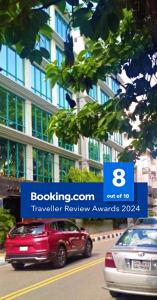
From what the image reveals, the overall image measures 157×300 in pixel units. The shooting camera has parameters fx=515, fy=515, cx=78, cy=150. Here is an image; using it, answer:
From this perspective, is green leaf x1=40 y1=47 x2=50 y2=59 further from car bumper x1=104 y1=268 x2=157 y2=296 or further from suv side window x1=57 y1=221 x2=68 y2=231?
suv side window x1=57 y1=221 x2=68 y2=231

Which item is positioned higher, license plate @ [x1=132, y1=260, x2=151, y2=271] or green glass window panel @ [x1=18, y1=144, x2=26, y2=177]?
green glass window panel @ [x1=18, y1=144, x2=26, y2=177]

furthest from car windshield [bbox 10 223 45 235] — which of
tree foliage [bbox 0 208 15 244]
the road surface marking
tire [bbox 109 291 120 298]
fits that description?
tire [bbox 109 291 120 298]

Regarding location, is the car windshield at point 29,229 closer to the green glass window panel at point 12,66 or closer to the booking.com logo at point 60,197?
the booking.com logo at point 60,197

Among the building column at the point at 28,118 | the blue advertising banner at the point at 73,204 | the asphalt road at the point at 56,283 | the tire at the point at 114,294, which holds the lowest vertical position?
the asphalt road at the point at 56,283

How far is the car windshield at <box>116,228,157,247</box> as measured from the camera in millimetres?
9805

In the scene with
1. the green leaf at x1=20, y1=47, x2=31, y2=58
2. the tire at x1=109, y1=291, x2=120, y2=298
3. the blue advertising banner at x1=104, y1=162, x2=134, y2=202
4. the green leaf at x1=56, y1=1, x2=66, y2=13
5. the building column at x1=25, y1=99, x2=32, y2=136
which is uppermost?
the building column at x1=25, y1=99, x2=32, y2=136

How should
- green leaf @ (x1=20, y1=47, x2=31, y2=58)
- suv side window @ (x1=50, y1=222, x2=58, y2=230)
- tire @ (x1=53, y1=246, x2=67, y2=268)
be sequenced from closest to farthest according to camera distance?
1. green leaf @ (x1=20, y1=47, x2=31, y2=58)
2. tire @ (x1=53, y1=246, x2=67, y2=268)
3. suv side window @ (x1=50, y1=222, x2=58, y2=230)

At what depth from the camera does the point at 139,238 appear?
10.1m

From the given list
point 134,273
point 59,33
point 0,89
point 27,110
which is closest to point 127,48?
point 134,273

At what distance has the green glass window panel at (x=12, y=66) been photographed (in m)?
31.4

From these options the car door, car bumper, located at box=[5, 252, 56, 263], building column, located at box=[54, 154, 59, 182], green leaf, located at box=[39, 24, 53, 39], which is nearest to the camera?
green leaf, located at box=[39, 24, 53, 39]

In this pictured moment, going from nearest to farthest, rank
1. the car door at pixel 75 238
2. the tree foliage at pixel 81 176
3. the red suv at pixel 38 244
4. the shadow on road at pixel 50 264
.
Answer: the red suv at pixel 38 244 → the shadow on road at pixel 50 264 → the car door at pixel 75 238 → the tree foliage at pixel 81 176

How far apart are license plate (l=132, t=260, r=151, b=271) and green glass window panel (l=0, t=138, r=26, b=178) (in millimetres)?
21906

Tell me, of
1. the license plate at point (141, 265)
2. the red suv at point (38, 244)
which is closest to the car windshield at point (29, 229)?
the red suv at point (38, 244)
